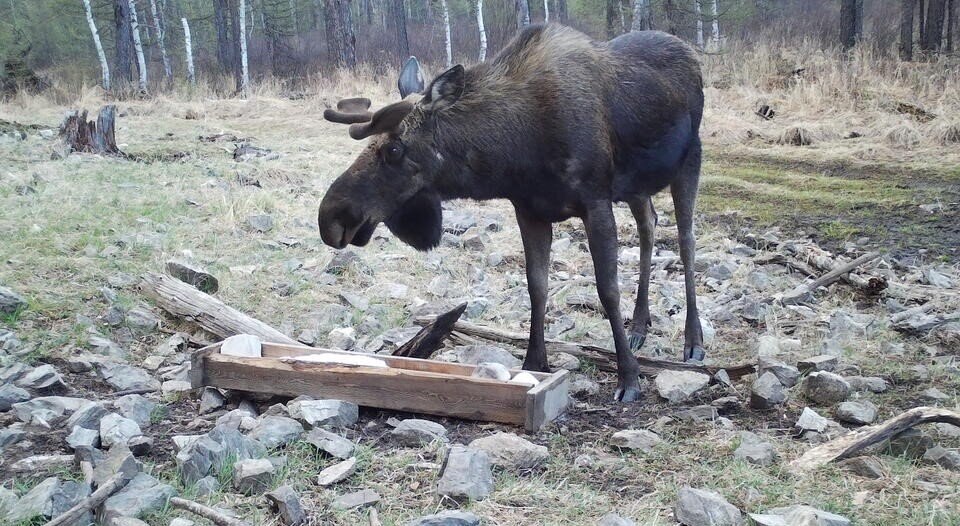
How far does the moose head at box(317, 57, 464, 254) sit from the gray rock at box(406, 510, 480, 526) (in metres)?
2.13

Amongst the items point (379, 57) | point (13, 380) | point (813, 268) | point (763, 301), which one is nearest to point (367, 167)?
point (13, 380)

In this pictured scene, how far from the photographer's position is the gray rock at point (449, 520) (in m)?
2.94

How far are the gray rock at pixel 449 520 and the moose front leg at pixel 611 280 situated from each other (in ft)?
6.37

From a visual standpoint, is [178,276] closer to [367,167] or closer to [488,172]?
[367,167]

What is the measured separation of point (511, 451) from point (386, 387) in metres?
0.86

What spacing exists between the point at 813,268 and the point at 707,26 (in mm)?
29423

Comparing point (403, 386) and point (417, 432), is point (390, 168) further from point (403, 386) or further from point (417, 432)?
point (417, 432)

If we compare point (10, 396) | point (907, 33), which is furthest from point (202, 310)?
point (907, 33)

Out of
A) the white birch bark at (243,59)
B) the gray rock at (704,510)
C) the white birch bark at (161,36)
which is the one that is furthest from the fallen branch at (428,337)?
the white birch bark at (161,36)

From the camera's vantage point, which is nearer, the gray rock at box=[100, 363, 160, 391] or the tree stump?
the gray rock at box=[100, 363, 160, 391]

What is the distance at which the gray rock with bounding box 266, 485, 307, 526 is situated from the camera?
121 inches

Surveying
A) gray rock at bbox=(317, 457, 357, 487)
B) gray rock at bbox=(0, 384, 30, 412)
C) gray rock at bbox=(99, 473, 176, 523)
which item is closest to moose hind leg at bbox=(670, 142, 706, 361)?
gray rock at bbox=(317, 457, 357, 487)

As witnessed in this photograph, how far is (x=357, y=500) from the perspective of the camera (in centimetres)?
327

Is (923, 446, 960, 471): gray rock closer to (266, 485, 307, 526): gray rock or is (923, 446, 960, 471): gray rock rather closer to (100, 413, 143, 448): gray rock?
(266, 485, 307, 526): gray rock
